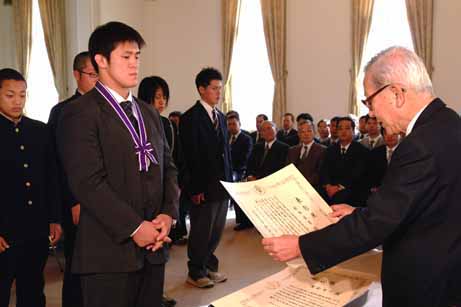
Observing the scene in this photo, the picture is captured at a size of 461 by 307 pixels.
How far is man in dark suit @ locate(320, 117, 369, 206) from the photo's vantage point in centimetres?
464

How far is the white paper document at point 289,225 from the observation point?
140 cm

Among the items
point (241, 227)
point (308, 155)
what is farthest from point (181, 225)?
point (308, 155)

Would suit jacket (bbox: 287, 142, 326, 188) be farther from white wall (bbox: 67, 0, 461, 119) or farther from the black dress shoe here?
white wall (bbox: 67, 0, 461, 119)

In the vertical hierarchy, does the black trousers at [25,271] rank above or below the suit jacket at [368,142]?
below

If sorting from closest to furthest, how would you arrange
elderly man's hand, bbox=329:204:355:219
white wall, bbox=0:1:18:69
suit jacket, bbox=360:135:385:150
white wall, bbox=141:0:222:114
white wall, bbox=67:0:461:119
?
elderly man's hand, bbox=329:204:355:219
suit jacket, bbox=360:135:385:150
white wall, bbox=67:0:461:119
white wall, bbox=141:0:222:114
white wall, bbox=0:1:18:69

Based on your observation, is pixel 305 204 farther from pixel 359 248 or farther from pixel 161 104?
pixel 161 104

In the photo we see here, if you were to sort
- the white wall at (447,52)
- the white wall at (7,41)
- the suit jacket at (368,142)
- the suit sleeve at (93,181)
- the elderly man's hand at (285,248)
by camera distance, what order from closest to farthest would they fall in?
the elderly man's hand at (285,248), the suit sleeve at (93,181), the suit jacket at (368,142), the white wall at (447,52), the white wall at (7,41)

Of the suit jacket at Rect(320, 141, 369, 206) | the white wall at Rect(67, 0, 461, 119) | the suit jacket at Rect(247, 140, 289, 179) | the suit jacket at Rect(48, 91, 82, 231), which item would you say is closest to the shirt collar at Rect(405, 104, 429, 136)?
the suit jacket at Rect(48, 91, 82, 231)

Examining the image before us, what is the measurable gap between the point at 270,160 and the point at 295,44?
4.20 metres

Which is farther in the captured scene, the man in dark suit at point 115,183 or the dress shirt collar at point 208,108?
the dress shirt collar at point 208,108

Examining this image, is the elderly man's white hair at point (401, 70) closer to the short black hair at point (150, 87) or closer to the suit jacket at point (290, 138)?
the short black hair at point (150, 87)

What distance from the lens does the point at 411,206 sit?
1.17 m

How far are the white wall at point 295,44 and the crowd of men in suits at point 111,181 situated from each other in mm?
4436

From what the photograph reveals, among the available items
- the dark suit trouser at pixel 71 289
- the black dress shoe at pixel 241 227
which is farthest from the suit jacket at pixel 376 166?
the dark suit trouser at pixel 71 289
